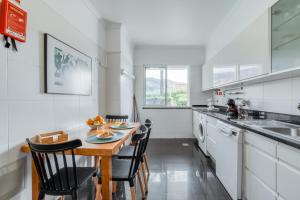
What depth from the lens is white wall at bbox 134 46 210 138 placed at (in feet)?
15.4

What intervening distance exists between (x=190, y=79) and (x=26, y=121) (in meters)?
4.01

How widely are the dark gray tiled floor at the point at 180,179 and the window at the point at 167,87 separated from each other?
5.57 ft

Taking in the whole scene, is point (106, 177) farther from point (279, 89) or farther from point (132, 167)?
point (279, 89)

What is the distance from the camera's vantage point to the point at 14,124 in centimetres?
130

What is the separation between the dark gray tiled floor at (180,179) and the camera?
1975 millimetres

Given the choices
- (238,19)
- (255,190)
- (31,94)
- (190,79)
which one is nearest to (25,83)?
(31,94)

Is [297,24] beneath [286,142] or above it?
above

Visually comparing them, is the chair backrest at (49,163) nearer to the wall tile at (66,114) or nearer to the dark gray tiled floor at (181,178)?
the wall tile at (66,114)

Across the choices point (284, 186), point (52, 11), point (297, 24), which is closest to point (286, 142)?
point (284, 186)

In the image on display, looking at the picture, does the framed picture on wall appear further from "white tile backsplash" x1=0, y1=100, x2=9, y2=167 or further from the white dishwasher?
the white dishwasher

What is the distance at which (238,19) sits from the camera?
8.61 feet

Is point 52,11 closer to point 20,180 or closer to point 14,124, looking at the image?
point 14,124

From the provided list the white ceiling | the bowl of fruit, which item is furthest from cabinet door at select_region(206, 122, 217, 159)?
the white ceiling

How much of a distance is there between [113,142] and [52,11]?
4.75 feet
